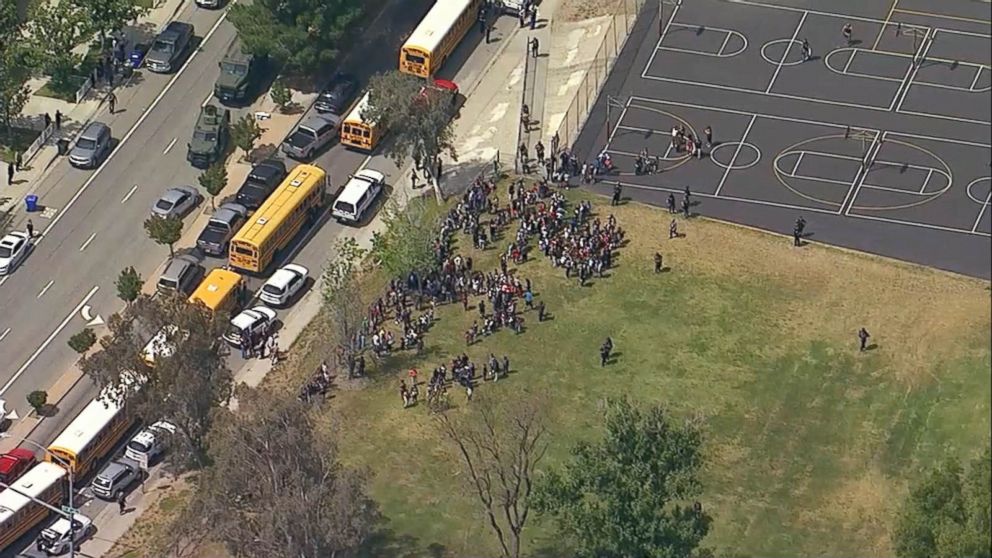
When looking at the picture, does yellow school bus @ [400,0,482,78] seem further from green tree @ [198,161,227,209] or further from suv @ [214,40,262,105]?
green tree @ [198,161,227,209]

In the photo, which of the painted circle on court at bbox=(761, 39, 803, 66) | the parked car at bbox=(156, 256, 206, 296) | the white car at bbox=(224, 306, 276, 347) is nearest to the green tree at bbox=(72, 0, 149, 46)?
the parked car at bbox=(156, 256, 206, 296)

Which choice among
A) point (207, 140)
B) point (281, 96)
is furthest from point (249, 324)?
point (281, 96)

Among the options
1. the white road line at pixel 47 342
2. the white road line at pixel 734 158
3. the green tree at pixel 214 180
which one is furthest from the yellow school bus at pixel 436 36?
the white road line at pixel 47 342

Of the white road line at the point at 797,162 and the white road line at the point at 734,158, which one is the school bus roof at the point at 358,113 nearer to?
the white road line at the point at 734,158

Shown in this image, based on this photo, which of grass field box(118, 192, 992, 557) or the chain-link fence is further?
the chain-link fence

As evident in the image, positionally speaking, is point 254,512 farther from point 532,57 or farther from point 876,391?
point 532,57

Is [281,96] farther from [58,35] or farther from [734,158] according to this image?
[734,158]
